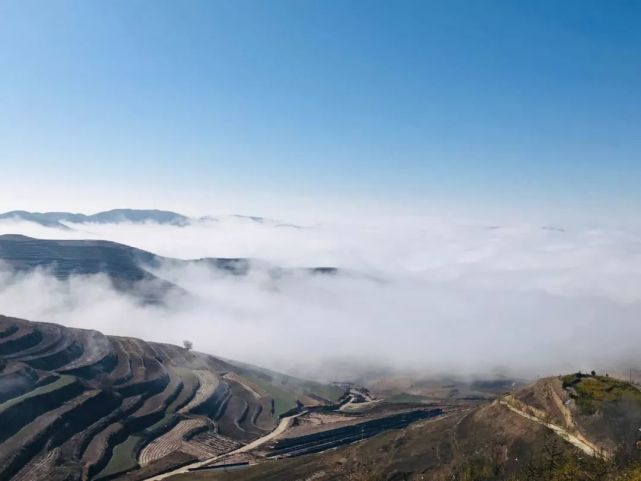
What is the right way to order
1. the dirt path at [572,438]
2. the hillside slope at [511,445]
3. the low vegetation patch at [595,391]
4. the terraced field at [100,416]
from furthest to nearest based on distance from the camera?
the terraced field at [100,416], the low vegetation patch at [595,391], the dirt path at [572,438], the hillside slope at [511,445]

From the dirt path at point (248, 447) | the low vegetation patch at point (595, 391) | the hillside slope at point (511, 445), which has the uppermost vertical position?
the low vegetation patch at point (595, 391)

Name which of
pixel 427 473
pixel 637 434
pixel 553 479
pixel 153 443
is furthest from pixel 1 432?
pixel 637 434

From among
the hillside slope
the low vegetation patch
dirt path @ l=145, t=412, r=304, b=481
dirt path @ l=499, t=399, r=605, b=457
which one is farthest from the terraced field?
the low vegetation patch

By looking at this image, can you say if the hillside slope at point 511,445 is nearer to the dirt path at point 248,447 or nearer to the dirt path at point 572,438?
the dirt path at point 572,438

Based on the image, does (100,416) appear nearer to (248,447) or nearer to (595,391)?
(248,447)

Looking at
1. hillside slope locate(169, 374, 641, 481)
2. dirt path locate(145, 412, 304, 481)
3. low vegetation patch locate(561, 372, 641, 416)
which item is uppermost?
low vegetation patch locate(561, 372, 641, 416)

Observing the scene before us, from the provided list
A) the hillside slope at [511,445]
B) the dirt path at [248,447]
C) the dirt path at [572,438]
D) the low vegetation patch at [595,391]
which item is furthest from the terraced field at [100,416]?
the low vegetation patch at [595,391]

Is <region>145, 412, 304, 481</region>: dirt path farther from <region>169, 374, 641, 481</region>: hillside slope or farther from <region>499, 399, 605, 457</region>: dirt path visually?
<region>499, 399, 605, 457</region>: dirt path

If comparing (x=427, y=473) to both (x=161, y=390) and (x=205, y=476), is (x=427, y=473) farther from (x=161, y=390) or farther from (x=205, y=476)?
(x=161, y=390)
